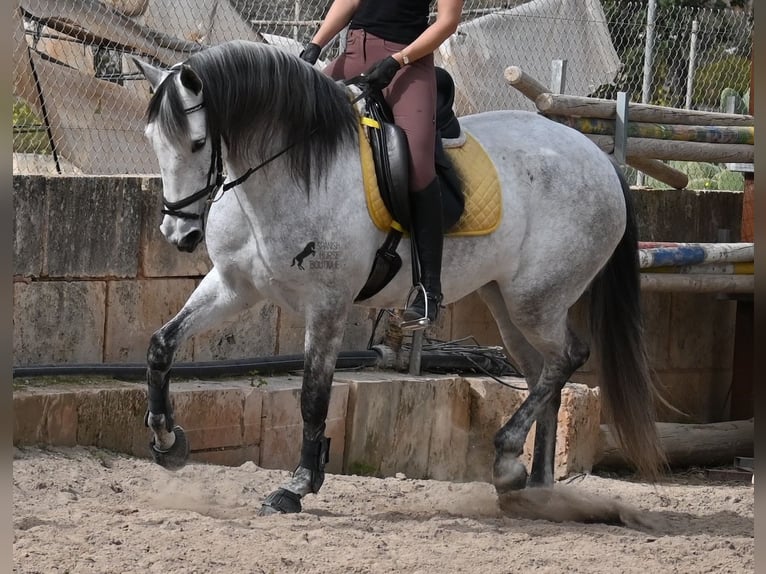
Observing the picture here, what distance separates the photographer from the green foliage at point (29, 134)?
24.0 feet

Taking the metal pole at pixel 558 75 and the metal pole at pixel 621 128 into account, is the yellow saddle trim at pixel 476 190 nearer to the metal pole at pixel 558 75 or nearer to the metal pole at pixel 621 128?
the metal pole at pixel 558 75

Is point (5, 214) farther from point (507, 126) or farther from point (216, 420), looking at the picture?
point (216, 420)

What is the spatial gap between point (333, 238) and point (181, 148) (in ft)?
2.71

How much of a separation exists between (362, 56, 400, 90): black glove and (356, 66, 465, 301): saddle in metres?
0.09

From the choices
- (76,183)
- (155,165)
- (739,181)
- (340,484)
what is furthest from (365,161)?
(739,181)

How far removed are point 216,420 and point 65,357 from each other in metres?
1.00

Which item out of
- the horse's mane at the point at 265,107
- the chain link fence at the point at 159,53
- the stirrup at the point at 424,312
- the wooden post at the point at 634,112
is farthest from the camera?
the wooden post at the point at 634,112

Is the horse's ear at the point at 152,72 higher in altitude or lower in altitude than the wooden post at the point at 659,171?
lower

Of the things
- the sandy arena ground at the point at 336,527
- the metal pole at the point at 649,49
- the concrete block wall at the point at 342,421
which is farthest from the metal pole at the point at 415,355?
the metal pole at the point at 649,49

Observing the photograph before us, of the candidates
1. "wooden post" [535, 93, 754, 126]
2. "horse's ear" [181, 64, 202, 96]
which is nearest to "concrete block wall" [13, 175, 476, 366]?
"horse's ear" [181, 64, 202, 96]

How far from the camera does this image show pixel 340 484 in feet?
20.2

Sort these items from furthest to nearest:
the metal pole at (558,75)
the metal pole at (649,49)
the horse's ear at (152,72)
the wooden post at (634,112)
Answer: the metal pole at (649,49)
the metal pole at (558,75)
the wooden post at (634,112)
the horse's ear at (152,72)

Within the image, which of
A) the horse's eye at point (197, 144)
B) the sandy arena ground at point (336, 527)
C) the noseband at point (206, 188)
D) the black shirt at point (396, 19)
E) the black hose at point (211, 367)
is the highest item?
the black shirt at point (396, 19)

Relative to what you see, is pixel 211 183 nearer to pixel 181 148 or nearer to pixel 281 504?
pixel 181 148
